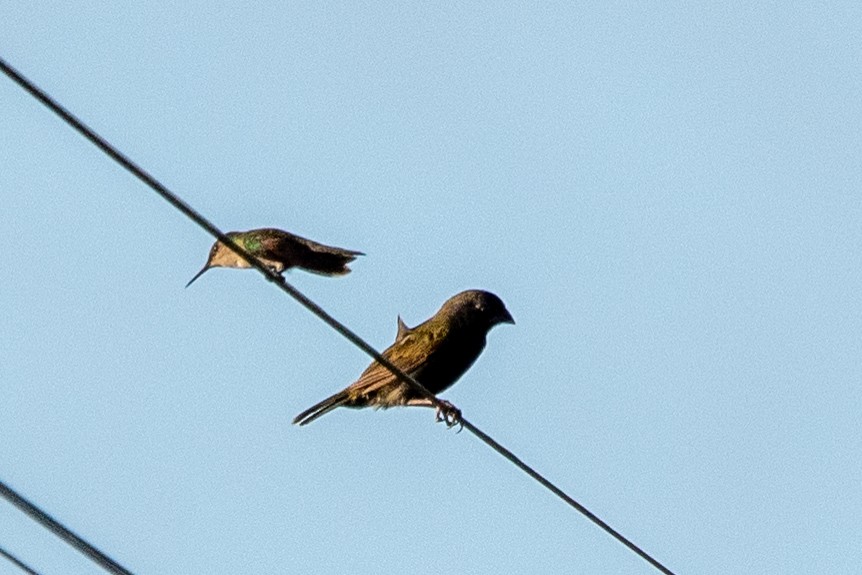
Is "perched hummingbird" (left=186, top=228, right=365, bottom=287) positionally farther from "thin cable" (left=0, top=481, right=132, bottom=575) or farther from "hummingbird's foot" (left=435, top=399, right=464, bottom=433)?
"thin cable" (left=0, top=481, right=132, bottom=575)

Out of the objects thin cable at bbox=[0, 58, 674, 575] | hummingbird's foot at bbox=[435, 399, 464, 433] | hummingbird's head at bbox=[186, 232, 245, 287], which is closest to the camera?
thin cable at bbox=[0, 58, 674, 575]

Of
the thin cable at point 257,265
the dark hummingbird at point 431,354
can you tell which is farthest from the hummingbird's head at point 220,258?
the thin cable at point 257,265

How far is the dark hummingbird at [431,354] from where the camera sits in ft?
36.1

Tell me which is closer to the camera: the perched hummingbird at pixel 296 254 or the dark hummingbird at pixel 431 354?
the dark hummingbird at pixel 431 354

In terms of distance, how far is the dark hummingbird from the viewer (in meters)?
11.0

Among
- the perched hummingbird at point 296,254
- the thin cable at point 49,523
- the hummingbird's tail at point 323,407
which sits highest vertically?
the perched hummingbird at point 296,254

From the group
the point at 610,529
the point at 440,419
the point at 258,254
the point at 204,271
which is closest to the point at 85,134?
the point at 610,529

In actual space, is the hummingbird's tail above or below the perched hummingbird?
below

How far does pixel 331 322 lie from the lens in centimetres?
656

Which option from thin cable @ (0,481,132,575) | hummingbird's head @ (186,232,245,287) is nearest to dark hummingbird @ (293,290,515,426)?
hummingbird's head @ (186,232,245,287)

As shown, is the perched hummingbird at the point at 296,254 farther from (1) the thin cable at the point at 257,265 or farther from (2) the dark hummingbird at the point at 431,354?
(1) the thin cable at the point at 257,265

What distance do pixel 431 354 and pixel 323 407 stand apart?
2.94 ft

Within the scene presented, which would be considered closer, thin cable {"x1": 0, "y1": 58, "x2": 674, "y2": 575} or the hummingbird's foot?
thin cable {"x1": 0, "y1": 58, "x2": 674, "y2": 575}

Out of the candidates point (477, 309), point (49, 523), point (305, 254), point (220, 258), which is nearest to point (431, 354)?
point (477, 309)
